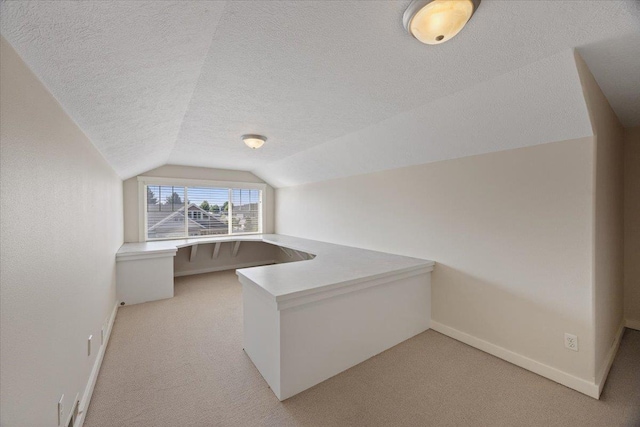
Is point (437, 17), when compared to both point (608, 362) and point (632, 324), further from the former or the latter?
point (632, 324)

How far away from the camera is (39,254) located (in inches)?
41.8

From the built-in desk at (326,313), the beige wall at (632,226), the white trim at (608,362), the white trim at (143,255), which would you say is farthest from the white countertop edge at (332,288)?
the beige wall at (632,226)

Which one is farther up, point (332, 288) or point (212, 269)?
point (332, 288)

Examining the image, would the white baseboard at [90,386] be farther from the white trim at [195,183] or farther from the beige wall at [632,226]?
the beige wall at [632,226]

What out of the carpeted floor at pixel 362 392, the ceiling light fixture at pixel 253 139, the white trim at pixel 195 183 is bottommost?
the carpeted floor at pixel 362 392

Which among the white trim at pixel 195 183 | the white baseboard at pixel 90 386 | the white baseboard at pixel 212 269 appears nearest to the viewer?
the white baseboard at pixel 90 386

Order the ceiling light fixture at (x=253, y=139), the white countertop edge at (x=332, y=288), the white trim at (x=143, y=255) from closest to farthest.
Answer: the white countertop edge at (x=332, y=288) → the ceiling light fixture at (x=253, y=139) → the white trim at (x=143, y=255)

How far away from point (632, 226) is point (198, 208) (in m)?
6.15

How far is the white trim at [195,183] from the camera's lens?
14.6 feet

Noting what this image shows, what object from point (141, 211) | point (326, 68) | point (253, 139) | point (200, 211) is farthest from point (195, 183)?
point (326, 68)

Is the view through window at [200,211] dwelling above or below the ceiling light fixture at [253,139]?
below

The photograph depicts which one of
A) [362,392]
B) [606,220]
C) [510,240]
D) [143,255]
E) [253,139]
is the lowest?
[362,392]

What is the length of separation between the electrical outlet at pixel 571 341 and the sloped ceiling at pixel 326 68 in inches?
56.1

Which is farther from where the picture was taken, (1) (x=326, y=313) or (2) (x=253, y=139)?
(2) (x=253, y=139)
